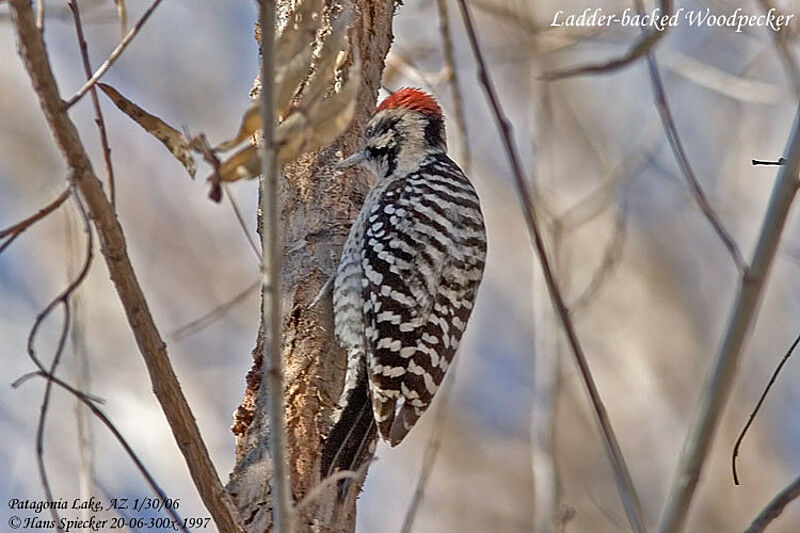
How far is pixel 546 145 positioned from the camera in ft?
14.1

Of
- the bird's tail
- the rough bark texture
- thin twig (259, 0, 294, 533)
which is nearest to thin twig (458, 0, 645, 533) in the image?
thin twig (259, 0, 294, 533)

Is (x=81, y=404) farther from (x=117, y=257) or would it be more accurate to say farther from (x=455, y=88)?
(x=455, y=88)

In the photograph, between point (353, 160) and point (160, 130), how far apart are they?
1453 millimetres

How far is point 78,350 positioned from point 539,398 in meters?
1.28

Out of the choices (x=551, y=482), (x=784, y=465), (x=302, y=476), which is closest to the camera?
(x=551, y=482)

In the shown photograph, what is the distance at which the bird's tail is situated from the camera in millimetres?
2939

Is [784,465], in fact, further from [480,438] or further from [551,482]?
[551,482]

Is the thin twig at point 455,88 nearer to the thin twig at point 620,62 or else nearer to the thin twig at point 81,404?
the thin twig at point 81,404

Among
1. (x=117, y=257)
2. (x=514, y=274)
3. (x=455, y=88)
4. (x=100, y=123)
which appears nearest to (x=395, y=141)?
(x=455, y=88)

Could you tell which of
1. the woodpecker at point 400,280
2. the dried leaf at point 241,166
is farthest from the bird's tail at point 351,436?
the dried leaf at point 241,166

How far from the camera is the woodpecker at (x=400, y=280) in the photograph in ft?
10.2

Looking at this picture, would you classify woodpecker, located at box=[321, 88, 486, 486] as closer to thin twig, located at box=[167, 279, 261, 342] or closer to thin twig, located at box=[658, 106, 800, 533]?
thin twig, located at box=[167, 279, 261, 342]

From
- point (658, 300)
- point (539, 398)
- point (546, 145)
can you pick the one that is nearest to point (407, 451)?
point (658, 300)

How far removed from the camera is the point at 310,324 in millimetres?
3254
